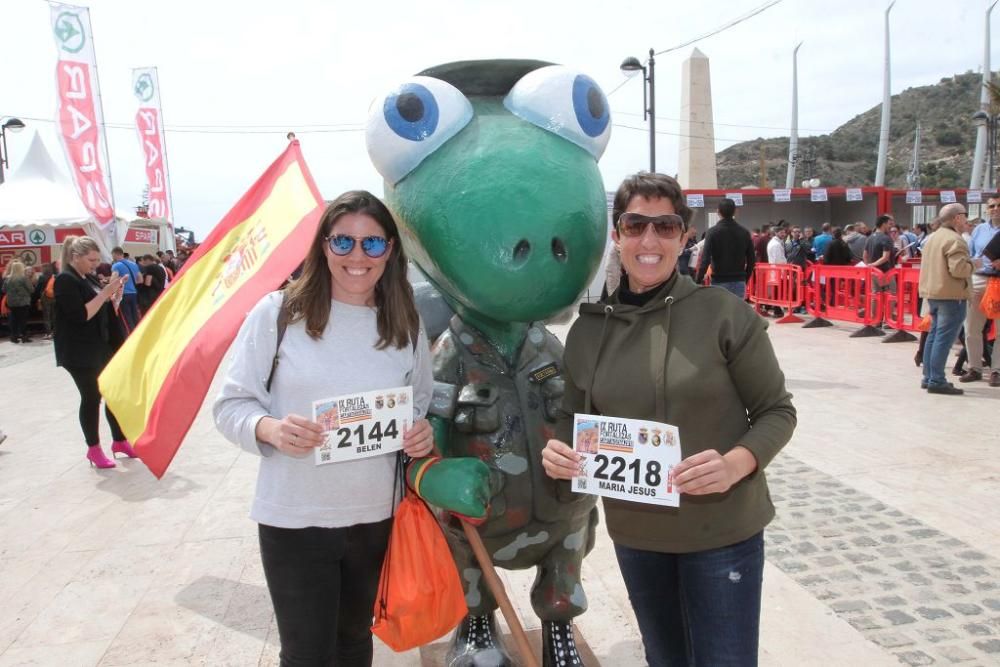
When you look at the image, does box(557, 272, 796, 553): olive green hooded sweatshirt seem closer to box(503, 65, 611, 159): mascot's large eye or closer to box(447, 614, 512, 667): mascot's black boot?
box(503, 65, 611, 159): mascot's large eye

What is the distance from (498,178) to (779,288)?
1144 centimetres

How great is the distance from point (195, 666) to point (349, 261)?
6.51 ft

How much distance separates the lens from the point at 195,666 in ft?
9.52

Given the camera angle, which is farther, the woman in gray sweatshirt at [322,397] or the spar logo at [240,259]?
the spar logo at [240,259]

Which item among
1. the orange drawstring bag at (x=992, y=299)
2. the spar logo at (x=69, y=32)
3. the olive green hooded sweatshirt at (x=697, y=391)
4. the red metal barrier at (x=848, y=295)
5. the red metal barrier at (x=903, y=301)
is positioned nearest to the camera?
the olive green hooded sweatshirt at (x=697, y=391)

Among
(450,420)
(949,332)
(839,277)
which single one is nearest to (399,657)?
(450,420)

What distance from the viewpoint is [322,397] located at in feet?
6.05

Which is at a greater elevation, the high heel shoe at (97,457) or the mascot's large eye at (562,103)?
the mascot's large eye at (562,103)

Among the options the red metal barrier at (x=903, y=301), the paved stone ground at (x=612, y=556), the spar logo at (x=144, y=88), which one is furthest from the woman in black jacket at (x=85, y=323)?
the spar logo at (x=144, y=88)

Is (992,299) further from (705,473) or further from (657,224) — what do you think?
(705,473)

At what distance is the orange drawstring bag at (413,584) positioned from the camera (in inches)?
75.0

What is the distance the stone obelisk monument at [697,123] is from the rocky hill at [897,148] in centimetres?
4837

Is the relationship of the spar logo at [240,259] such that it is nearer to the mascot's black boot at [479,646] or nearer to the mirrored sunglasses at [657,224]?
the mascot's black boot at [479,646]

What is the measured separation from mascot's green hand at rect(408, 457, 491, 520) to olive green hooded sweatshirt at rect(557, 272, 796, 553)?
15.8 inches
